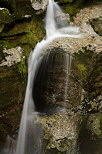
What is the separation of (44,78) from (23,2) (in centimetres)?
251

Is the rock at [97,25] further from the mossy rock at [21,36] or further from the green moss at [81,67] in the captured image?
the mossy rock at [21,36]

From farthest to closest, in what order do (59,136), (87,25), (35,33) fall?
1. (87,25)
2. (35,33)
3. (59,136)

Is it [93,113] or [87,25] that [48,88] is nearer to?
[93,113]

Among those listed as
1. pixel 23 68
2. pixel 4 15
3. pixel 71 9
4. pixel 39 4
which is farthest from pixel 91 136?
pixel 71 9

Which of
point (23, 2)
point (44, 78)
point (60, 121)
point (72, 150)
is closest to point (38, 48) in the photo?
point (44, 78)

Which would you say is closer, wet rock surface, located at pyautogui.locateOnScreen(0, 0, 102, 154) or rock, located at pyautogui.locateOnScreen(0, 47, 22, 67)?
rock, located at pyautogui.locateOnScreen(0, 47, 22, 67)

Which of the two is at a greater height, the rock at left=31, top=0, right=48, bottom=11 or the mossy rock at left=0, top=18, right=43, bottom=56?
the rock at left=31, top=0, right=48, bottom=11

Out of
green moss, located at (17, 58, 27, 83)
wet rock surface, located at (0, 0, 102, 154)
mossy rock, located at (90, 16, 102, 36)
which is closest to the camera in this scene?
green moss, located at (17, 58, 27, 83)

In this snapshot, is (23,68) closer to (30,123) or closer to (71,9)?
(30,123)

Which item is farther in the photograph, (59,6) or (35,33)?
(59,6)

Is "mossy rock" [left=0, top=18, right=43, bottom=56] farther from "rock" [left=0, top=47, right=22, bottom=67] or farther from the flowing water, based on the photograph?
the flowing water

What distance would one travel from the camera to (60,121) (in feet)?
24.3

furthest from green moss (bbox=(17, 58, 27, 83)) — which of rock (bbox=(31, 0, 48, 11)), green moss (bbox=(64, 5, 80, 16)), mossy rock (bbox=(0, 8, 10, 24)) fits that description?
green moss (bbox=(64, 5, 80, 16))

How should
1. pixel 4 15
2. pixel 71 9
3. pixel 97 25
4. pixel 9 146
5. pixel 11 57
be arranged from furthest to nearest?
pixel 71 9
pixel 97 25
pixel 9 146
pixel 4 15
pixel 11 57
